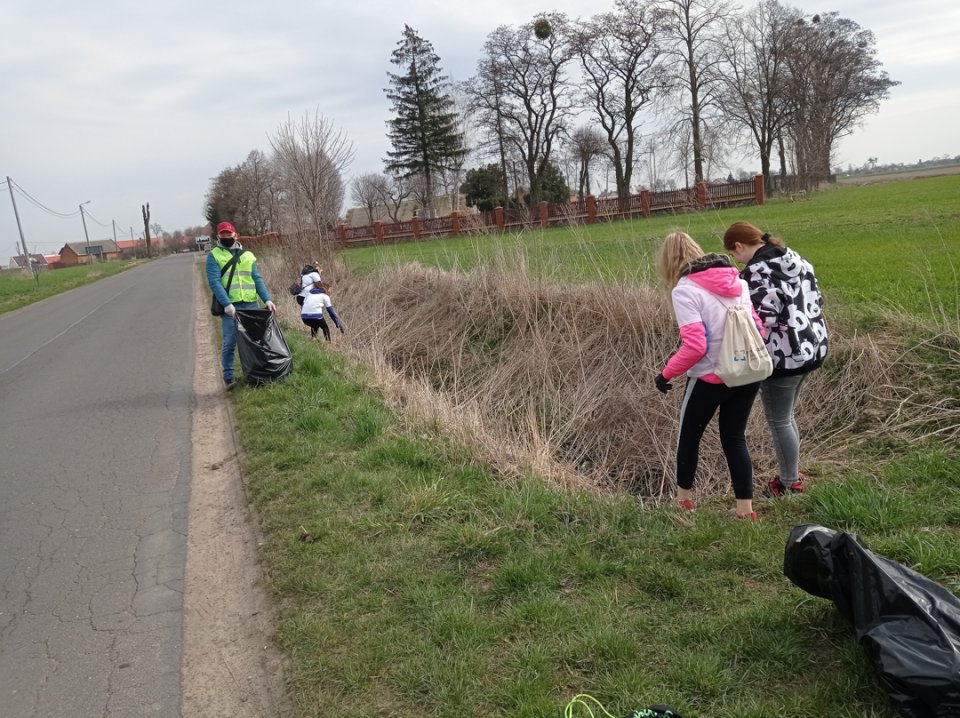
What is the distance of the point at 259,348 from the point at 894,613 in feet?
22.6

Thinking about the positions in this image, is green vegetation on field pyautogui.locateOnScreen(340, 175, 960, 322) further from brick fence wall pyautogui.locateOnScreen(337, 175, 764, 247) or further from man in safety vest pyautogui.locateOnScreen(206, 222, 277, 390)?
man in safety vest pyautogui.locateOnScreen(206, 222, 277, 390)

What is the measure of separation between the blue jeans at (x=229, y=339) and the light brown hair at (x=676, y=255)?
554 cm

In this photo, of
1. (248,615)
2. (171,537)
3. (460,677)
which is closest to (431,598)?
(460,677)

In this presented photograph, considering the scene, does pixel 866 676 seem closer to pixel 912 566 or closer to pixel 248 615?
pixel 912 566

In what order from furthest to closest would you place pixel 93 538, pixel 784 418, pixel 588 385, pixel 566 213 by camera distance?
pixel 566 213 → pixel 588 385 → pixel 93 538 → pixel 784 418

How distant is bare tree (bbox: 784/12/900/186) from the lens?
4319 cm

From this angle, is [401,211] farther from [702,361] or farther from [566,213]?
[702,361]

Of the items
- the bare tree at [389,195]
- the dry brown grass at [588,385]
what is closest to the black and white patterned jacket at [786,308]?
the dry brown grass at [588,385]

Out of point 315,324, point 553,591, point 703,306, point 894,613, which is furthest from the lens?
point 315,324

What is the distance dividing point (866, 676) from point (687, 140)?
48.1 m

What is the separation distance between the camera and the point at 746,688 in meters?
2.62

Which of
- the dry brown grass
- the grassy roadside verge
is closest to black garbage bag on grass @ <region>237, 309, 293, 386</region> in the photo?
the dry brown grass

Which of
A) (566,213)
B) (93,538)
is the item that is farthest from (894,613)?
(566,213)

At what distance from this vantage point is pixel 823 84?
47.3 m
